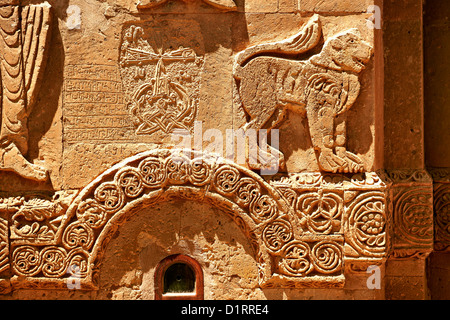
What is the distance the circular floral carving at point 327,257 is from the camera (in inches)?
167

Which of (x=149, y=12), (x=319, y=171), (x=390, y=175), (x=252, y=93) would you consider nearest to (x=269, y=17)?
(x=252, y=93)

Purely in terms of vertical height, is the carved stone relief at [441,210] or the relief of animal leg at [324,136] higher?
the relief of animal leg at [324,136]

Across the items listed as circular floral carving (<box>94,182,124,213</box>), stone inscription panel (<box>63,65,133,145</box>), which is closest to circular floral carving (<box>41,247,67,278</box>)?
circular floral carving (<box>94,182,124,213</box>)

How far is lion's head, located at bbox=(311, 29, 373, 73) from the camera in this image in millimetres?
4230

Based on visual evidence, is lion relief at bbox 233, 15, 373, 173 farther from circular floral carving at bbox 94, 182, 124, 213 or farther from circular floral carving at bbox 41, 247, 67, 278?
circular floral carving at bbox 41, 247, 67, 278

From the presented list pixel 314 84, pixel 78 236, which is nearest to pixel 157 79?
pixel 314 84

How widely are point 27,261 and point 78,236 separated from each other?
0.43 m

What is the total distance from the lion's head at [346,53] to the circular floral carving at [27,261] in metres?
2.51

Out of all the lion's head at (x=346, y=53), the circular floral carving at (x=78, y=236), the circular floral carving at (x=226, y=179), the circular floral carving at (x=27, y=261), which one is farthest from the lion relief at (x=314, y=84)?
the circular floral carving at (x=27, y=261)

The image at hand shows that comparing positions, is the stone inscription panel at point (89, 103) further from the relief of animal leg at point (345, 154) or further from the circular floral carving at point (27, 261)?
the relief of animal leg at point (345, 154)

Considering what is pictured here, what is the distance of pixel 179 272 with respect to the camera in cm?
440

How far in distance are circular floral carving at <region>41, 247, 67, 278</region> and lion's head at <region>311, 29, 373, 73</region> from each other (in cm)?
235

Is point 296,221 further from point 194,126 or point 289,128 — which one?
point 194,126

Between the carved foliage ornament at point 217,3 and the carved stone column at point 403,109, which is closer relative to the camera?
the carved foliage ornament at point 217,3
